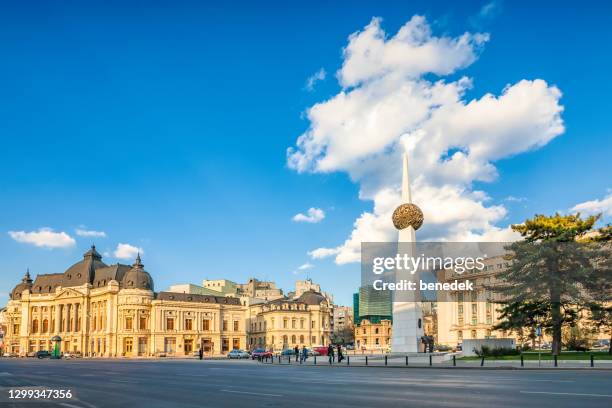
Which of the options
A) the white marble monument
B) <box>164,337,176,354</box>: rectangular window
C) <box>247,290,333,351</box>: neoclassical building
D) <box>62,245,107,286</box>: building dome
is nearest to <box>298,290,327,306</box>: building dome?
<box>247,290,333,351</box>: neoclassical building

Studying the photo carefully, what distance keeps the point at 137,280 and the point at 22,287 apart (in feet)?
165

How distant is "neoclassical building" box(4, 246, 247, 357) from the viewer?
126000 millimetres

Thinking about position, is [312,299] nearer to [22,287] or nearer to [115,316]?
[115,316]

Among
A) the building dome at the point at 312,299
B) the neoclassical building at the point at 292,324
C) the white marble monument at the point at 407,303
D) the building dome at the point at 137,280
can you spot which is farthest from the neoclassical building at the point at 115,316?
the white marble monument at the point at 407,303

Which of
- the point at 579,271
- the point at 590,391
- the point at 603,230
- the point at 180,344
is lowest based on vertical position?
the point at 180,344

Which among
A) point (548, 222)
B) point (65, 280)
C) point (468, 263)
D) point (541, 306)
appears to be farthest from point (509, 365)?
point (65, 280)

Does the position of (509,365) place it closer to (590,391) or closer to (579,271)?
(579,271)

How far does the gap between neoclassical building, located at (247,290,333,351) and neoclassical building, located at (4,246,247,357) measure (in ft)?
15.5

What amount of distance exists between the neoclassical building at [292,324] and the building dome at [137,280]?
98.0 feet

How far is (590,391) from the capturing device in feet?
61.2

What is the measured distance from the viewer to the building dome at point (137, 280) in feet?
422

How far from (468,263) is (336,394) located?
402 feet

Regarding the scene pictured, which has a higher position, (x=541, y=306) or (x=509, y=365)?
(x=541, y=306)

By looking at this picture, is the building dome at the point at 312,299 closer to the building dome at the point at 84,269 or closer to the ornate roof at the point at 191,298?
the ornate roof at the point at 191,298
